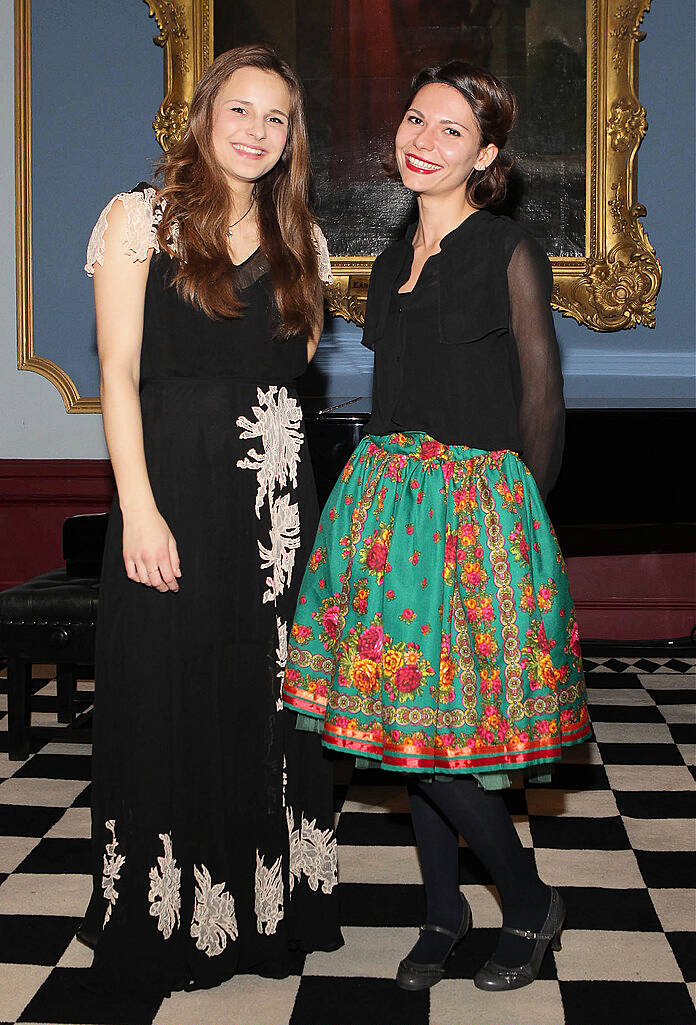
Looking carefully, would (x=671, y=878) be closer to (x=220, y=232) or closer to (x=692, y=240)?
(x=220, y=232)

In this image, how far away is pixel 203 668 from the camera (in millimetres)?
2105

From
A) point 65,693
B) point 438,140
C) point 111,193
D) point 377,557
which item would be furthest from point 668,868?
point 111,193

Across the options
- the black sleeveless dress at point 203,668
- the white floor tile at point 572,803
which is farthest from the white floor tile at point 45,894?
the white floor tile at point 572,803

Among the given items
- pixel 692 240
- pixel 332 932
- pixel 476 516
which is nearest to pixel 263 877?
pixel 332 932

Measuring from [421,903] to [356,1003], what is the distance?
0.47 m

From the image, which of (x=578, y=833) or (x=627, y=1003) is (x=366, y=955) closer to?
(x=627, y=1003)

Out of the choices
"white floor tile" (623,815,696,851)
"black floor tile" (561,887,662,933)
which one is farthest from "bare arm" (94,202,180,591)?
"white floor tile" (623,815,696,851)

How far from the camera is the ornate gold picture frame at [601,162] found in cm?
457

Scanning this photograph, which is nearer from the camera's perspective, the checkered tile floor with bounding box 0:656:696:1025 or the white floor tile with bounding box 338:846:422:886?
the checkered tile floor with bounding box 0:656:696:1025

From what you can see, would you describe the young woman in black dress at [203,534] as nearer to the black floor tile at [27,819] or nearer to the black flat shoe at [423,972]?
the black flat shoe at [423,972]

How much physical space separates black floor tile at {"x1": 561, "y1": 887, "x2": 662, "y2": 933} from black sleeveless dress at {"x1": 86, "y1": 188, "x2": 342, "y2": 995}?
700 millimetres

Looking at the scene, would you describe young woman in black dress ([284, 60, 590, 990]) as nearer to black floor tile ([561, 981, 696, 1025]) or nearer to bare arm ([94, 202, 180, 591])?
black floor tile ([561, 981, 696, 1025])

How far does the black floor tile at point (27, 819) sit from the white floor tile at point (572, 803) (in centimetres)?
129

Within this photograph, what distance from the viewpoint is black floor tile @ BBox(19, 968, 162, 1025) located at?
207 cm
